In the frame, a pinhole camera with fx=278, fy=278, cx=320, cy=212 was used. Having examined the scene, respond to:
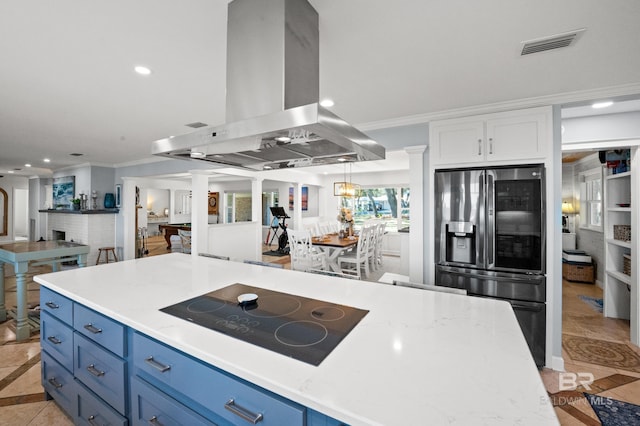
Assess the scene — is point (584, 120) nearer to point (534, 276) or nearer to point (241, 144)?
point (534, 276)

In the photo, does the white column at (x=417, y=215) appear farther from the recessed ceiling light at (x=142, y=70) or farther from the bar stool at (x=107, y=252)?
the bar stool at (x=107, y=252)

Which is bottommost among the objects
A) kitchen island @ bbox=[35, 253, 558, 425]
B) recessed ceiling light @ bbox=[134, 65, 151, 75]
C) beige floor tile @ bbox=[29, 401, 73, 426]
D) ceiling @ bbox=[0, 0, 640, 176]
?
beige floor tile @ bbox=[29, 401, 73, 426]

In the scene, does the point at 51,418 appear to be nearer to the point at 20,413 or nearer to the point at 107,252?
the point at 20,413

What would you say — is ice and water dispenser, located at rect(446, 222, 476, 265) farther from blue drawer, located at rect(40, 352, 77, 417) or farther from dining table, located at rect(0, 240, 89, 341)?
dining table, located at rect(0, 240, 89, 341)

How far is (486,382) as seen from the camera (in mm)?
798

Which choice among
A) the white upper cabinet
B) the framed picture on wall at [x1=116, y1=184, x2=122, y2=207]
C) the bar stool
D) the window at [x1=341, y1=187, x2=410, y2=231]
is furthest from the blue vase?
the white upper cabinet

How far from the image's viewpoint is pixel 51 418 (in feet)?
6.12

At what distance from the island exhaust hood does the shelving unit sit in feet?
12.5

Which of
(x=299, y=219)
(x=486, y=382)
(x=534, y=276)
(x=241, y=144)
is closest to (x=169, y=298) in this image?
(x=241, y=144)

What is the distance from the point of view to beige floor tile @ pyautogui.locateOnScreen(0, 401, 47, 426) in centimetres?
184

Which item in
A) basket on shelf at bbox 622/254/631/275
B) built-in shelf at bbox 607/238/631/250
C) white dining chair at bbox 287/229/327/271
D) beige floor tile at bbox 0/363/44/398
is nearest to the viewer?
beige floor tile at bbox 0/363/44/398

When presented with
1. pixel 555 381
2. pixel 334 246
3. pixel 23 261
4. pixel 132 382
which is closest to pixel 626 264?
pixel 555 381

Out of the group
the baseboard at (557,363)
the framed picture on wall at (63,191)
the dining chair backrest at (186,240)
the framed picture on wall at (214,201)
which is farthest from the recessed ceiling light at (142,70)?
the framed picture on wall at (214,201)

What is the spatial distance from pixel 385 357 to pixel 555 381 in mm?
2351
